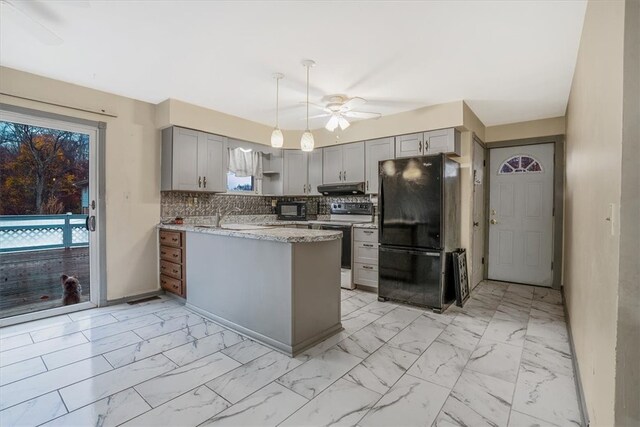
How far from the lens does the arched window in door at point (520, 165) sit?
4625 millimetres

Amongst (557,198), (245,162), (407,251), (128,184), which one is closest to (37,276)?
(128,184)

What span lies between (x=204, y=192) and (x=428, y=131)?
3.26m

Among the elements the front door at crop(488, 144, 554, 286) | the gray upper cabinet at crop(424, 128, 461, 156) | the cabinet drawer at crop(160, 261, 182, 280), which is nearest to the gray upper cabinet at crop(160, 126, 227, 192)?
the cabinet drawer at crop(160, 261, 182, 280)

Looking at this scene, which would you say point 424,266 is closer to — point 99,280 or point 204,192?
point 204,192

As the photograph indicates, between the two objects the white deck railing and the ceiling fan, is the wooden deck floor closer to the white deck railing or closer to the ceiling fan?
the white deck railing

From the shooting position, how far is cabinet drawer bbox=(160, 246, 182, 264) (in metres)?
3.81

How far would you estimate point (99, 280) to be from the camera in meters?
3.63

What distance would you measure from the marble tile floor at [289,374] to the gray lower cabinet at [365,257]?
1012 millimetres

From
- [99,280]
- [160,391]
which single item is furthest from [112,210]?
[160,391]

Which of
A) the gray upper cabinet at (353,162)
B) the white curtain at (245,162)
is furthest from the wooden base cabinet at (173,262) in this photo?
the gray upper cabinet at (353,162)

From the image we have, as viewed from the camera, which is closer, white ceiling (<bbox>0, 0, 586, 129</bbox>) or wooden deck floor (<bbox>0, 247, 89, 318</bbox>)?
white ceiling (<bbox>0, 0, 586, 129</bbox>)

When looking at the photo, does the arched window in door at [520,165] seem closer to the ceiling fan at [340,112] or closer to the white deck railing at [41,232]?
the ceiling fan at [340,112]

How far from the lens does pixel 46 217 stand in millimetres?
3455

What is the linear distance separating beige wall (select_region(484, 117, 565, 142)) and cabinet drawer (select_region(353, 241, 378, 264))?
2.59m
